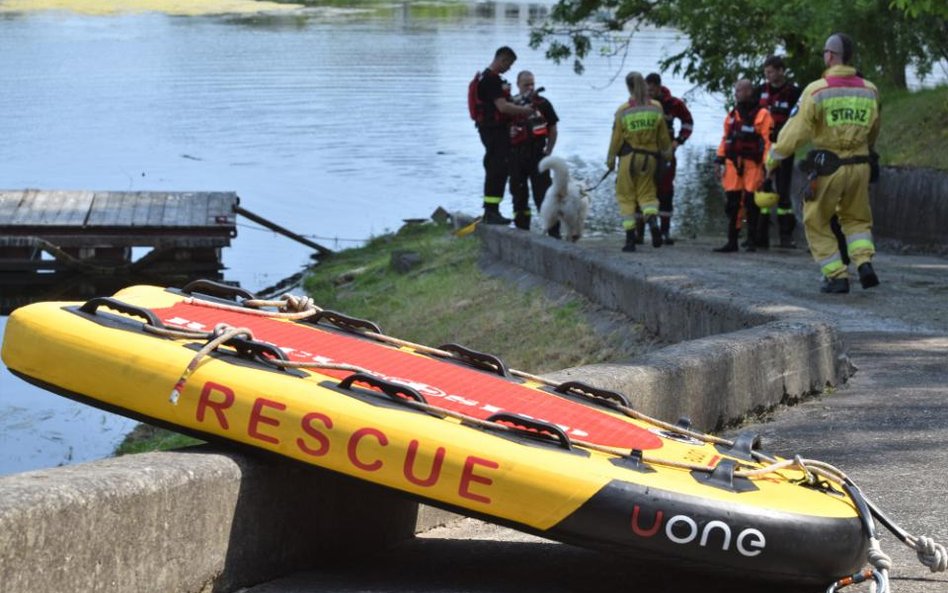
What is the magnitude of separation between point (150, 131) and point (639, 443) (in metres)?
34.1

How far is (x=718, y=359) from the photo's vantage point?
721 centimetres

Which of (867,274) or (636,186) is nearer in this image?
(867,274)

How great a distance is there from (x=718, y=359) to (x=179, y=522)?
3.35 metres

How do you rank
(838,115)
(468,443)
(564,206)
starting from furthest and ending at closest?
(564,206) → (838,115) → (468,443)

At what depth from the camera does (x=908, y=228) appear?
1820 cm

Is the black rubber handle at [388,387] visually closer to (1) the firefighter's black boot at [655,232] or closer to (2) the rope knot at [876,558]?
(2) the rope knot at [876,558]

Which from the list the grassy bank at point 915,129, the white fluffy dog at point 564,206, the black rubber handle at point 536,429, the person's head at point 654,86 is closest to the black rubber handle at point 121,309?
the black rubber handle at point 536,429

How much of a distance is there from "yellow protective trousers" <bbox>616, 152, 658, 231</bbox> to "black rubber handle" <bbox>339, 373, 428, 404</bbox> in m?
10.5

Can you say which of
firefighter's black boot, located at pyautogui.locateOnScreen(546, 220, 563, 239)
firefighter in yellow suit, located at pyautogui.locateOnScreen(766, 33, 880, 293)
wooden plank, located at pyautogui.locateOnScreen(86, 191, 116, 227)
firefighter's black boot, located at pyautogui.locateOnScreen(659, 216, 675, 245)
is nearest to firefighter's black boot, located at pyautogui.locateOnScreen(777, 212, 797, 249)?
firefighter's black boot, located at pyautogui.locateOnScreen(659, 216, 675, 245)

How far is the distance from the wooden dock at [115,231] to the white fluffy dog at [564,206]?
369 inches

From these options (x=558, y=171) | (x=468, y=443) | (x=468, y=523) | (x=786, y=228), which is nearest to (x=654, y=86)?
(x=558, y=171)

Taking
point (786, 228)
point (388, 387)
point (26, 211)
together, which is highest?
point (388, 387)

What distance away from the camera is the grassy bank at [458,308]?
39.1 feet

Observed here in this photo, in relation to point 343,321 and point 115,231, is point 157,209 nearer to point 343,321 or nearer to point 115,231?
point 115,231
